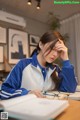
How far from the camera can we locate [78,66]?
12.0ft

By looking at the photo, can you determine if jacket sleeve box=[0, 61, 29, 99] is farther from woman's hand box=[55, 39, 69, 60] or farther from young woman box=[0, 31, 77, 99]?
woman's hand box=[55, 39, 69, 60]

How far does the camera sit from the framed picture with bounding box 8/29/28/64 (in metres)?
3.28

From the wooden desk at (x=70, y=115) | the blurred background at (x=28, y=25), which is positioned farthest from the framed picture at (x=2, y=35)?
the wooden desk at (x=70, y=115)

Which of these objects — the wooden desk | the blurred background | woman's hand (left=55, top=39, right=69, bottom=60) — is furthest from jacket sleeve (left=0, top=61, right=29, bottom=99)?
the blurred background

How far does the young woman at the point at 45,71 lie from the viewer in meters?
0.96

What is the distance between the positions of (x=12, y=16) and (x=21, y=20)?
0.77ft

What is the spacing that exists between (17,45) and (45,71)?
242 cm

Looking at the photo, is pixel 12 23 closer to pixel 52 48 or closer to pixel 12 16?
pixel 12 16

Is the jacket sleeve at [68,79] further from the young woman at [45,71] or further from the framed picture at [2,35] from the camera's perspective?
the framed picture at [2,35]

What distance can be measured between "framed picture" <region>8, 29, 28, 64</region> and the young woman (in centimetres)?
219

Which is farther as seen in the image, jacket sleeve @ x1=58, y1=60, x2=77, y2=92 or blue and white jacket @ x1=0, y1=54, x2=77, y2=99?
jacket sleeve @ x1=58, y1=60, x2=77, y2=92

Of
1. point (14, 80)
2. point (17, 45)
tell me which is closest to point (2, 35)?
point (17, 45)

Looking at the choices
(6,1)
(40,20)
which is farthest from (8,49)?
(40,20)

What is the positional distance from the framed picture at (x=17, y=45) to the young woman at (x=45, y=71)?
2.19 meters
